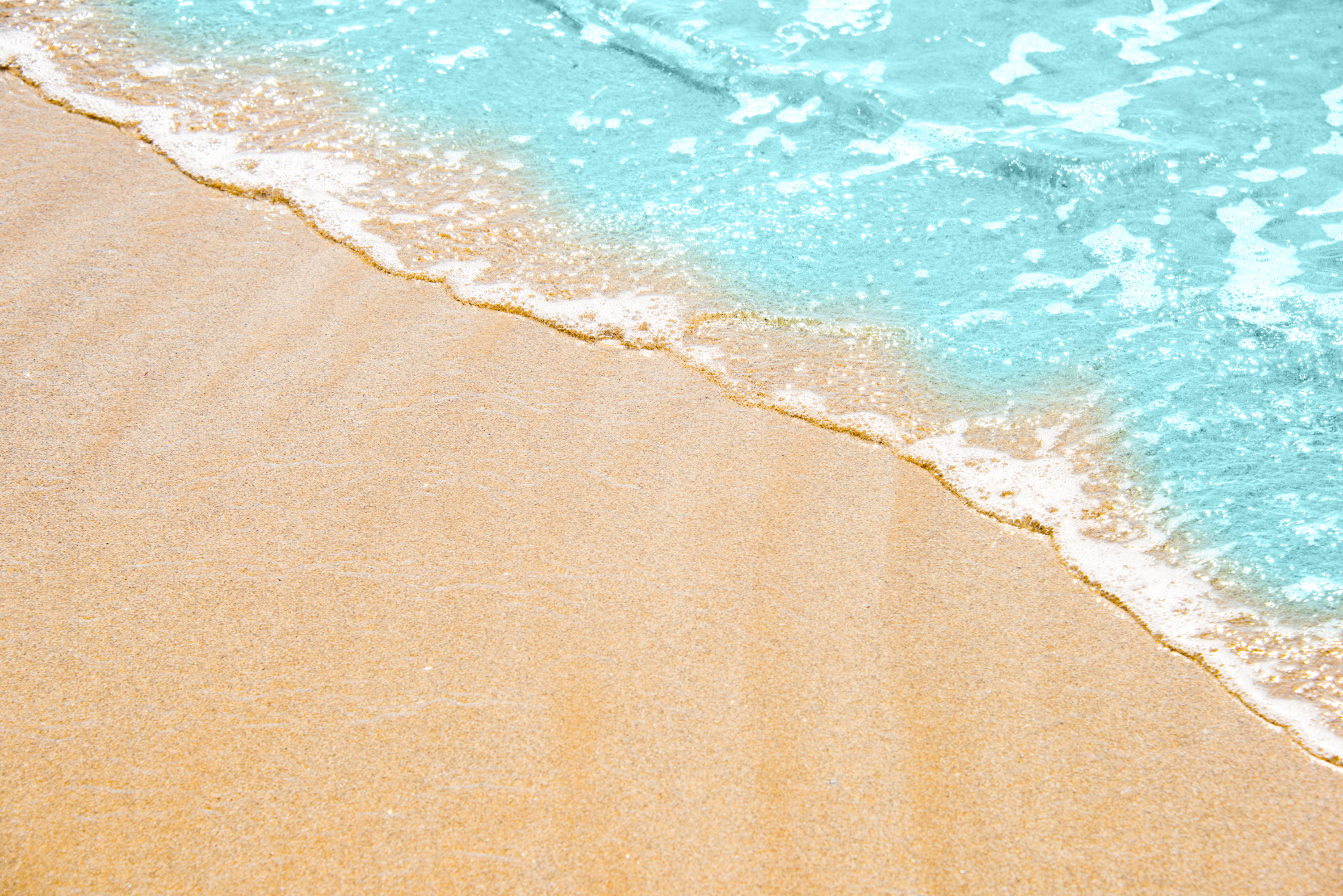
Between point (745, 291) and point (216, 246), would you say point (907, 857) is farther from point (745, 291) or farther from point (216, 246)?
point (216, 246)

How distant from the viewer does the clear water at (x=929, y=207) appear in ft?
8.16

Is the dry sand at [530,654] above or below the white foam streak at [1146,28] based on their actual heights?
below

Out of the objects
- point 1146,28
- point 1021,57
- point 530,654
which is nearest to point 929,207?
point 1021,57

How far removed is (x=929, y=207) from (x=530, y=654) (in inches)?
90.8

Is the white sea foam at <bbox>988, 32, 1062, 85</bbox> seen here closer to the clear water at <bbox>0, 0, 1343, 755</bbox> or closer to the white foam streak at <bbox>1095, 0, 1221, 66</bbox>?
the clear water at <bbox>0, 0, 1343, 755</bbox>

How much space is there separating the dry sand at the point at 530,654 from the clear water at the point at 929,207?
26cm

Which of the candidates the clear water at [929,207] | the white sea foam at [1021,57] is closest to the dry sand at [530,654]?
the clear water at [929,207]

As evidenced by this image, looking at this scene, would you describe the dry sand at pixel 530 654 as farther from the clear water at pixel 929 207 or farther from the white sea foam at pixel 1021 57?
the white sea foam at pixel 1021 57

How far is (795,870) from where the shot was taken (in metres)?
1.70

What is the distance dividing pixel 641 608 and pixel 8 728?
125 cm

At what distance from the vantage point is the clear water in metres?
2.49

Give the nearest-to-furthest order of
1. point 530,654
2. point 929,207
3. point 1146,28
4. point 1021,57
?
point 530,654 < point 929,207 < point 1021,57 < point 1146,28

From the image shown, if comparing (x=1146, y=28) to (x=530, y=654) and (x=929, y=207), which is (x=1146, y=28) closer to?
(x=929, y=207)

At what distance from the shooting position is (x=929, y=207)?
11.4 ft
